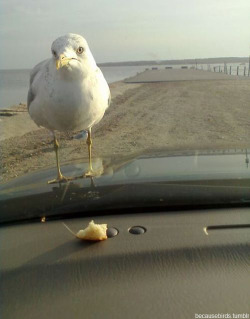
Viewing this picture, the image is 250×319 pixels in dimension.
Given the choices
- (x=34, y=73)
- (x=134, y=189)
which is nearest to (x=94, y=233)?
(x=134, y=189)

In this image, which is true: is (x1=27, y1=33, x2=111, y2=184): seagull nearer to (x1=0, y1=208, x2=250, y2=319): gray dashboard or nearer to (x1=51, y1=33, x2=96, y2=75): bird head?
(x1=51, y1=33, x2=96, y2=75): bird head

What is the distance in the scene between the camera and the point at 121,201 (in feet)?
9.21

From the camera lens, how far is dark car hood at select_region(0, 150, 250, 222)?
2803 mm

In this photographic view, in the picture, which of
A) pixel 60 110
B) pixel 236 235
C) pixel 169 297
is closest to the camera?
pixel 169 297

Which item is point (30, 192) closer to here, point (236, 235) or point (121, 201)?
point (121, 201)

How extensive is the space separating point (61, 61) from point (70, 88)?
281mm

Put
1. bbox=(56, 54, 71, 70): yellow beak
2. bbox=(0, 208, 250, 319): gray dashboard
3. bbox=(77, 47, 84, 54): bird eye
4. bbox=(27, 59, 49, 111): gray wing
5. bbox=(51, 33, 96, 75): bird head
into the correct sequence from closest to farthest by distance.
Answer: bbox=(0, 208, 250, 319): gray dashboard < bbox=(56, 54, 71, 70): yellow beak < bbox=(51, 33, 96, 75): bird head < bbox=(77, 47, 84, 54): bird eye < bbox=(27, 59, 49, 111): gray wing

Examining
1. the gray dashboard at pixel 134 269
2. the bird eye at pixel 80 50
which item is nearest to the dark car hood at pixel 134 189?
the gray dashboard at pixel 134 269

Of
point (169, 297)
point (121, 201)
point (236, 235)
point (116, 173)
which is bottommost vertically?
point (169, 297)

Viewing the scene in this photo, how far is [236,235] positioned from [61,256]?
94 centimetres

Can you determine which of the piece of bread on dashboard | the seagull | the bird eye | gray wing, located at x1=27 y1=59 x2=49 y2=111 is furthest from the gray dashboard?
gray wing, located at x1=27 y1=59 x2=49 y2=111

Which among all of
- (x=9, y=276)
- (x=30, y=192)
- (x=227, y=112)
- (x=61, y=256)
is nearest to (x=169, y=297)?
(x=61, y=256)

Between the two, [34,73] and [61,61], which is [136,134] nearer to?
[34,73]

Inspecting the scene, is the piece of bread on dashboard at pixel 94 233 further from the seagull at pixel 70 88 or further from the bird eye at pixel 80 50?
the bird eye at pixel 80 50
